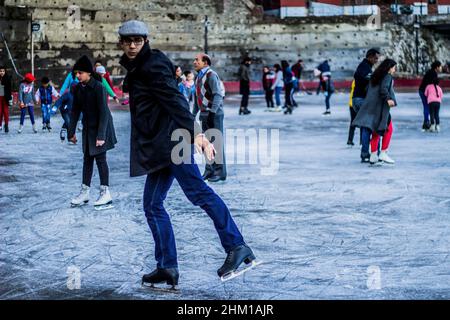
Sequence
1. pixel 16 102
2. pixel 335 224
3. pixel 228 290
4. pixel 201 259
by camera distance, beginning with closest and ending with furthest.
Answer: pixel 228 290, pixel 201 259, pixel 335 224, pixel 16 102

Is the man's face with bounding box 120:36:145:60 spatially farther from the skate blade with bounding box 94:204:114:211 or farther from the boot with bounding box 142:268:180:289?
the skate blade with bounding box 94:204:114:211

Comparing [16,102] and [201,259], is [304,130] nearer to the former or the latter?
[201,259]

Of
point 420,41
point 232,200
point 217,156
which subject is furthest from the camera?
point 420,41

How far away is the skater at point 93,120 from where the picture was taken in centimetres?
870

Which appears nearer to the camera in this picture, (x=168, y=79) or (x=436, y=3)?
(x=168, y=79)

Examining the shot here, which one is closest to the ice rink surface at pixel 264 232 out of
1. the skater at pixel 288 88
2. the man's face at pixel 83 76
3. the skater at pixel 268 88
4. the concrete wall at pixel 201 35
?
the man's face at pixel 83 76

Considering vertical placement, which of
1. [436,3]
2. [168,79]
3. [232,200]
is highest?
[436,3]

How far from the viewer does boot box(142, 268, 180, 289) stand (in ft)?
17.6

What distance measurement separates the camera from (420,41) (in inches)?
2036

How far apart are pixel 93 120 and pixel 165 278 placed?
12.2 feet

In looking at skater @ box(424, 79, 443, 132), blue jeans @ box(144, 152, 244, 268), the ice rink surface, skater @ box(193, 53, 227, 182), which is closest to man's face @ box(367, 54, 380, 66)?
the ice rink surface

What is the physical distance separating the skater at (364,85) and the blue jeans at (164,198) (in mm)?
7221

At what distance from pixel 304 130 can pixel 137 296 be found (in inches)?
540
